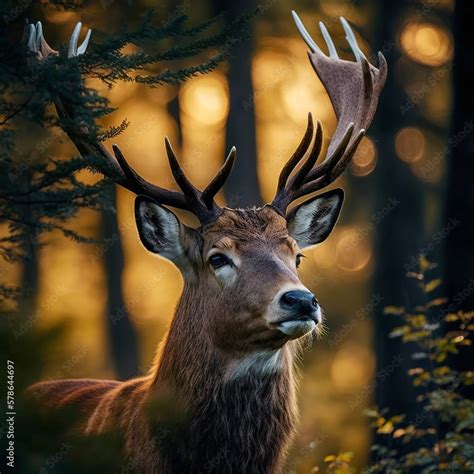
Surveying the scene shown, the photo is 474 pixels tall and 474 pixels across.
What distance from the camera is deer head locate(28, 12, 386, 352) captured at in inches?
205

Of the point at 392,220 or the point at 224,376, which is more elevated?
the point at 392,220

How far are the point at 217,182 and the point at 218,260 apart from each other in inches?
18.7

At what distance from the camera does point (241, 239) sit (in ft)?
18.4

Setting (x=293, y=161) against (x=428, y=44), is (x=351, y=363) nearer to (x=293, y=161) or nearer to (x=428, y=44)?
(x=428, y=44)

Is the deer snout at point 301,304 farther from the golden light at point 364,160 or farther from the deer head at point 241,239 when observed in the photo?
the golden light at point 364,160

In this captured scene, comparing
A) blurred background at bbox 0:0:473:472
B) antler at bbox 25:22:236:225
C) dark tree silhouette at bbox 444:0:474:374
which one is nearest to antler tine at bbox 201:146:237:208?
antler at bbox 25:22:236:225

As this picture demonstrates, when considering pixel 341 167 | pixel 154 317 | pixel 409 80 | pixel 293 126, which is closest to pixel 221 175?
pixel 341 167

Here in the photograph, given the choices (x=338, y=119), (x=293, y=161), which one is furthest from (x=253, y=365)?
(x=338, y=119)

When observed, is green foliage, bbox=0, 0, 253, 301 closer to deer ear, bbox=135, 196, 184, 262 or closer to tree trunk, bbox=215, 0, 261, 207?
deer ear, bbox=135, 196, 184, 262

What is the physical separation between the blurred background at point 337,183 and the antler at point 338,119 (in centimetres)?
194

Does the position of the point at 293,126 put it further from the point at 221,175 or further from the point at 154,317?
the point at 221,175

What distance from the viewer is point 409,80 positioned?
1722cm

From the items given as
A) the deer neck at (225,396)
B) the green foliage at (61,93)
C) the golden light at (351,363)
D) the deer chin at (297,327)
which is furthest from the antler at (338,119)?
the golden light at (351,363)

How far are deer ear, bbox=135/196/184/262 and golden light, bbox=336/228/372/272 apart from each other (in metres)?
19.6
